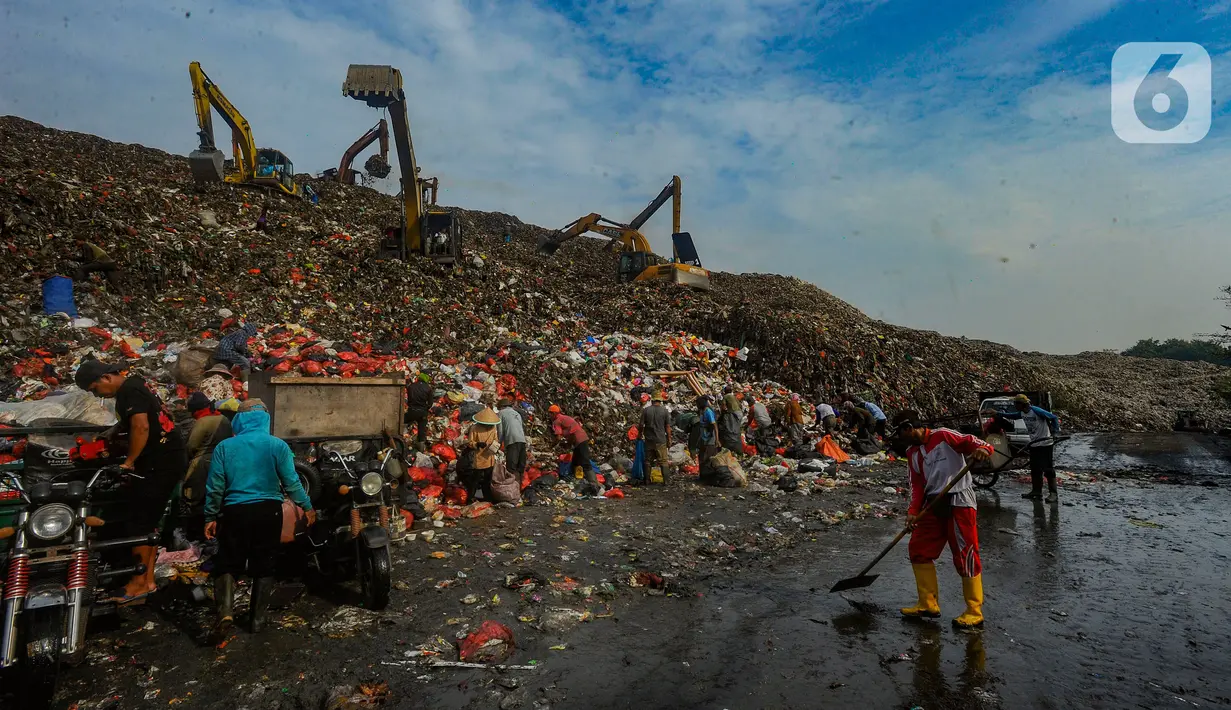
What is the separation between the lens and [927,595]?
162 inches

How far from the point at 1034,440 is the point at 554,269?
16.8 meters

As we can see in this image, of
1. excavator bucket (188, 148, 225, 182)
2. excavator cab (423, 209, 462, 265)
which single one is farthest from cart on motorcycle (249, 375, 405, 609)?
excavator bucket (188, 148, 225, 182)

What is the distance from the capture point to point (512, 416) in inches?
336

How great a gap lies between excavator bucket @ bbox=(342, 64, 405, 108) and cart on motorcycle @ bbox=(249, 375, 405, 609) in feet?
36.8

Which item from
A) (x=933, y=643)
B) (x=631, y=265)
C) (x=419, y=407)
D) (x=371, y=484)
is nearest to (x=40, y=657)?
(x=371, y=484)

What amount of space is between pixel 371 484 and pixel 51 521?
166 cm

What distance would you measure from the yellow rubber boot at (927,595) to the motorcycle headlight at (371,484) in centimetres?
367

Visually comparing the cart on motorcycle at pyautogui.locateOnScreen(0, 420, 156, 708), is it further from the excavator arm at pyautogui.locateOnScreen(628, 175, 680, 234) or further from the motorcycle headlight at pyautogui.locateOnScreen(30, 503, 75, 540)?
the excavator arm at pyautogui.locateOnScreen(628, 175, 680, 234)

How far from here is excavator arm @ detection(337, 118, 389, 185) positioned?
27.3m

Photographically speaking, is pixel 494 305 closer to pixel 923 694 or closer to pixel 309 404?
pixel 309 404

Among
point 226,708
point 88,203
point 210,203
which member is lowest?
point 226,708

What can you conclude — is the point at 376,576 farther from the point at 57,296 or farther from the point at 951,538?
the point at 57,296

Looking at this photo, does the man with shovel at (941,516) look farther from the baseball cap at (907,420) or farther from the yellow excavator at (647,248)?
the yellow excavator at (647,248)

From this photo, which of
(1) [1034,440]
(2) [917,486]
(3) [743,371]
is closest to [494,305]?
(3) [743,371]
